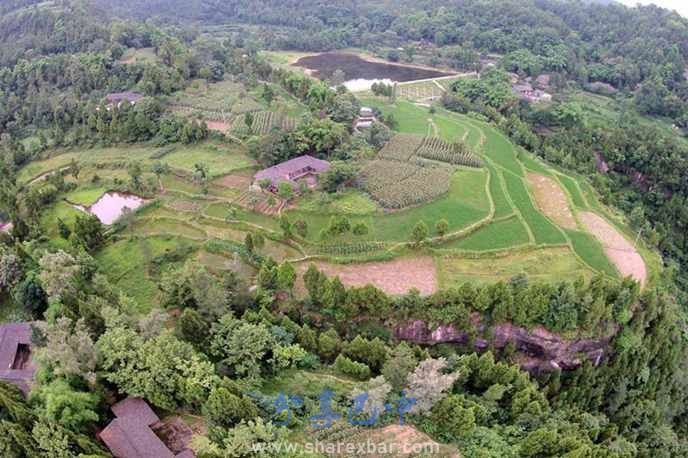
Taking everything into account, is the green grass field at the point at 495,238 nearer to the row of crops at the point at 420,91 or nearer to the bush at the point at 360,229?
the bush at the point at 360,229

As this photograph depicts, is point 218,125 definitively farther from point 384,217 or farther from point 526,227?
point 526,227

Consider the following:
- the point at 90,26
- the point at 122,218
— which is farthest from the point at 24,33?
the point at 122,218

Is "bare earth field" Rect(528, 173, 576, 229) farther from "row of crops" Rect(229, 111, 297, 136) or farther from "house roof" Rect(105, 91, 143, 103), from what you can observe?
"house roof" Rect(105, 91, 143, 103)

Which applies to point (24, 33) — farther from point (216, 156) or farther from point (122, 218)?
point (122, 218)

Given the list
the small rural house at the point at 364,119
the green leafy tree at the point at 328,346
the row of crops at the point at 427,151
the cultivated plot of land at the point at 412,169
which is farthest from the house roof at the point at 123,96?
the green leafy tree at the point at 328,346

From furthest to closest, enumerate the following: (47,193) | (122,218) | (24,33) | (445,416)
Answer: (24,33)
(47,193)
(122,218)
(445,416)

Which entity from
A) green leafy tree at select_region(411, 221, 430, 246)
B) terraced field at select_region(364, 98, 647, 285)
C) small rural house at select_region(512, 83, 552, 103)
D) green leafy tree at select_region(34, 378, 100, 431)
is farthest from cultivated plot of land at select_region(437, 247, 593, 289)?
small rural house at select_region(512, 83, 552, 103)
